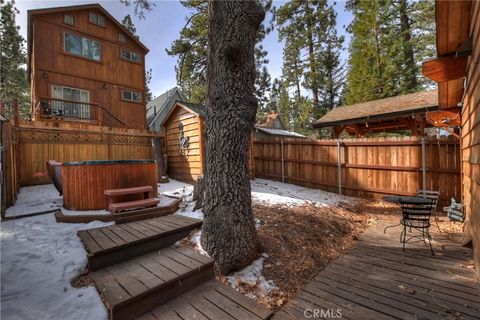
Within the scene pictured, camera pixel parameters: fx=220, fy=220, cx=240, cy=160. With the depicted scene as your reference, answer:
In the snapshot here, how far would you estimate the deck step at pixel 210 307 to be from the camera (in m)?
2.21

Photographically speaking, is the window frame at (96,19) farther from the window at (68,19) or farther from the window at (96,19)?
the window at (68,19)

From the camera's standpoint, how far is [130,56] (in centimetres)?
1339

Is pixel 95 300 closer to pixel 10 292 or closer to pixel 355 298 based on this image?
pixel 10 292

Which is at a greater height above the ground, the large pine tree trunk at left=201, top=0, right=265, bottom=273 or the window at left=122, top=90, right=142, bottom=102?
the window at left=122, top=90, right=142, bottom=102

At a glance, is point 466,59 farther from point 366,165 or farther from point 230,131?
point 366,165

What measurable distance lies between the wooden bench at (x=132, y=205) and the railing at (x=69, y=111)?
7.08 m

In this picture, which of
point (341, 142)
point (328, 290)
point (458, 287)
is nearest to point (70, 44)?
point (341, 142)

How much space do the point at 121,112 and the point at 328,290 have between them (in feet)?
44.8

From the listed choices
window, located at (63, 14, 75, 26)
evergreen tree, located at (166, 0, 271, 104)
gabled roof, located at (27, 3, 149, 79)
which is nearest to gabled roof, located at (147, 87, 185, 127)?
gabled roof, located at (27, 3, 149, 79)

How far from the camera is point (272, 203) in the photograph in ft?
18.4

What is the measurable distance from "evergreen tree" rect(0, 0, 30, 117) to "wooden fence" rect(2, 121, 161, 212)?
1235cm

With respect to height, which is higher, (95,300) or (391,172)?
(391,172)

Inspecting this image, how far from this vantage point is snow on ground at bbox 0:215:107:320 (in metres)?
2.12

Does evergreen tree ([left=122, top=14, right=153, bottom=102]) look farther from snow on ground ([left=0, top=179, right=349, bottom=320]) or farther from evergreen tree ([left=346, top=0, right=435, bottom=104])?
evergreen tree ([left=346, top=0, right=435, bottom=104])
